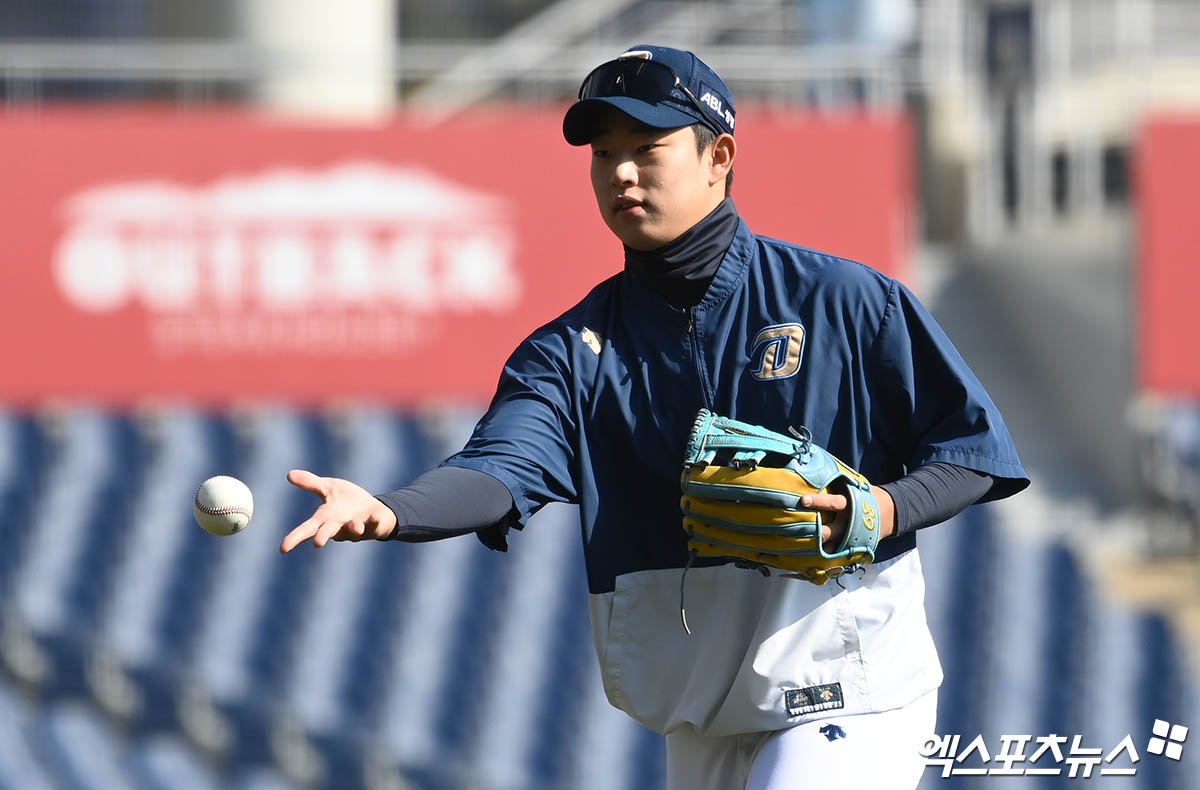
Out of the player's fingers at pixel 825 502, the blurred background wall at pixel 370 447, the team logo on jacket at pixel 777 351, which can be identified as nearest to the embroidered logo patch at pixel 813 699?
the player's fingers at pixel 825 502

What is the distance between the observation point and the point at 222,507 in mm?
1957

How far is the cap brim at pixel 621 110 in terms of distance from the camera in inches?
83.0

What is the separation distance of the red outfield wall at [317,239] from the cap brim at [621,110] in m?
4.55

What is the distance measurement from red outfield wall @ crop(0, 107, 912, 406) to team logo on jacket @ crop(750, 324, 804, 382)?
4.54 m

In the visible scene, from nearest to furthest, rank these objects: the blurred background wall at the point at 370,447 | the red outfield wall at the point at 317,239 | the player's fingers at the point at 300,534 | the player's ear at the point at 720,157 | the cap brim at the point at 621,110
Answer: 1. the player's fingers at the point at 300,534
2. the cap brim at the point at 621,110
3. the player's ear at the point at 720,157
4. the blurred background wall at the point at 370,447
5. the red outfield wall at the point at 317,239

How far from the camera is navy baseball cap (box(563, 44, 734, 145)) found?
213 centimetres

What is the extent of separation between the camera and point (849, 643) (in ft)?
7.10

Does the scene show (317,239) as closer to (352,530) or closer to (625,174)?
(625,174)

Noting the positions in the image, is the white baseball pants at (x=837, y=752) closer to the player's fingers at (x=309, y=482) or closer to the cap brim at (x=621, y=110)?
the player's fingers at (x=309, y=482)

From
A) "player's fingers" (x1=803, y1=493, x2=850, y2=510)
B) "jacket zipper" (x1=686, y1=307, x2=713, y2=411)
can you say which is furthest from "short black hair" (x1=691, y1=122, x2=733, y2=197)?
"player's fingers" (x1=803, y1=493, x2=850, y2=510)

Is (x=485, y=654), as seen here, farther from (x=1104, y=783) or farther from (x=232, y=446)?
(x=1104, y=783)

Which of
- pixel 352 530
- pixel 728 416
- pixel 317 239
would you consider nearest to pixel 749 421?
pixel 728 416

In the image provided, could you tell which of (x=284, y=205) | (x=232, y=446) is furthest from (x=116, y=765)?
(x=284, y=205)

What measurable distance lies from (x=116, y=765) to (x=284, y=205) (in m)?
2.31
